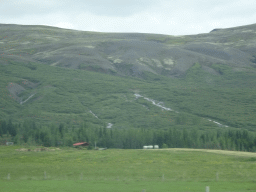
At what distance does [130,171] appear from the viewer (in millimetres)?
64750

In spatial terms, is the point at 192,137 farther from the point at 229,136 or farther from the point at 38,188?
the point at 38,188

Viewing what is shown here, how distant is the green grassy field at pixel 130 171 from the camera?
42.6m

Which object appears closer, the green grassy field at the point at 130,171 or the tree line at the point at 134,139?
the green grassy field at the point at 130,171

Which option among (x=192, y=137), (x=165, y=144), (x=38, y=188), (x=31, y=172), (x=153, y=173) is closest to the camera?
(x=38, y=188)

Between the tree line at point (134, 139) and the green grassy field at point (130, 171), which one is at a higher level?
the green grassy field at point (130, 171)

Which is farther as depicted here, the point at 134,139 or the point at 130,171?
the point at 134,139

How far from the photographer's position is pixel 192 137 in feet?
485

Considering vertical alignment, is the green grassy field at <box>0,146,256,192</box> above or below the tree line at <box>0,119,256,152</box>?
above

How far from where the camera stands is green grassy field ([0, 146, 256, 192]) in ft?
140

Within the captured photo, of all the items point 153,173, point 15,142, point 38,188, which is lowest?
point 15,142

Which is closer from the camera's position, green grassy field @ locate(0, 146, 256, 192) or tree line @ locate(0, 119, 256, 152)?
green grassy field @ locate(0, 146, 256, 192)

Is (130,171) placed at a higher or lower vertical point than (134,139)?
higher

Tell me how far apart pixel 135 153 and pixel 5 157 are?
3640 cm

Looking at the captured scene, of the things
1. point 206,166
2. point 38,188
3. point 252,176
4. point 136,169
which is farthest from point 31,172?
point 252,176
